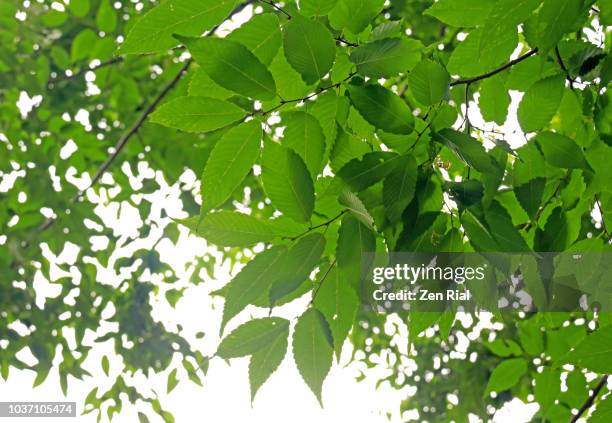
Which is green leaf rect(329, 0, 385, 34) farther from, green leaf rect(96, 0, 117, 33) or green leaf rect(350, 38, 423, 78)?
green leaf rect(96, 0, 117, 33)

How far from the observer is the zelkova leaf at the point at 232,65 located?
17.0 inches

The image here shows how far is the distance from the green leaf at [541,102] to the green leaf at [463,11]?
9 cm

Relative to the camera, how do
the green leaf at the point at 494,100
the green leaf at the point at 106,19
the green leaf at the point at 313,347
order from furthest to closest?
the green leaf at the point at 106,19
the green leaf at the point at 494,100
the green leaf at the point at 313,347

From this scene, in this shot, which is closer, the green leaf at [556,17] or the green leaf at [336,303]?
the green leaf at [556,17]

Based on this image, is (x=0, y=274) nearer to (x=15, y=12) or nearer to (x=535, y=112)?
(x=15, y=12)

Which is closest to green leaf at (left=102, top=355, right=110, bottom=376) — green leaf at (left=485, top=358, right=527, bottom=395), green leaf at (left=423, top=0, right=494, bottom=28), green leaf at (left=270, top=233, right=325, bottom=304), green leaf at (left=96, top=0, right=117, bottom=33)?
green leaf at (left=96, top=0, right=117, bottom=33)

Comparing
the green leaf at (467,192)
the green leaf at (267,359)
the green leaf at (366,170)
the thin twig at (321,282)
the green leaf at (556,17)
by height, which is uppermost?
the green leaf at (556,17)

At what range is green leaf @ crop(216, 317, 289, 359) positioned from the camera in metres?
0.51

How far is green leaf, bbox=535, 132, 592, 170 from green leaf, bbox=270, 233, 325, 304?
0.67 ft

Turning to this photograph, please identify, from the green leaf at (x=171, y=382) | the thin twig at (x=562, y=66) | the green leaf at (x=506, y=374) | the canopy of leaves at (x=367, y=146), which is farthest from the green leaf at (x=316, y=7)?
the green leaf at (x=171, y=382)

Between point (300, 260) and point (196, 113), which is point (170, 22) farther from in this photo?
point (300, 260)

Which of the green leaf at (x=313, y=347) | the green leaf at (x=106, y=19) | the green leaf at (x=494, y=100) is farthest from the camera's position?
the green leaf at (x=106, y=19)

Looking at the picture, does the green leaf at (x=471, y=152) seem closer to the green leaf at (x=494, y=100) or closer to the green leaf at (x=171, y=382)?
the green leaf at (x=494, y=100)

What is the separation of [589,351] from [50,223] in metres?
1.59
